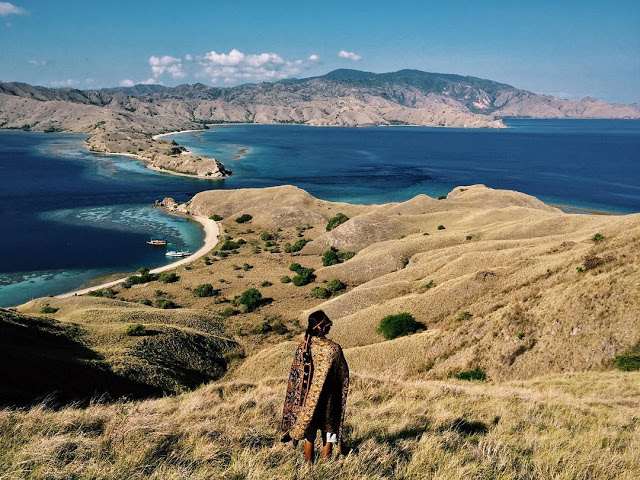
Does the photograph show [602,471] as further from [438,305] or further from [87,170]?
[87,170]

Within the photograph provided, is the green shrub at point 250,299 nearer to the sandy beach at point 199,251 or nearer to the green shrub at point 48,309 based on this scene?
the green shrub at point 48,309

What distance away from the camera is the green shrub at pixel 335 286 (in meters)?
62.1

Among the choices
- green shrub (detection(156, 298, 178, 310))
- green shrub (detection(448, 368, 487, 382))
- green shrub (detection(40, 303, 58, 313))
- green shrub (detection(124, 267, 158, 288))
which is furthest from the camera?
green shrub (detection(124, 267, 158, 288))

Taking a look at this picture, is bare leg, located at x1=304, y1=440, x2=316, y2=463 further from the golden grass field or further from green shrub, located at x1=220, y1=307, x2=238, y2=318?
green shrub, located at x1=220, y1=307, x2=238, y2=318

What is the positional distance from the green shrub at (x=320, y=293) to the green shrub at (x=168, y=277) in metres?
23.7

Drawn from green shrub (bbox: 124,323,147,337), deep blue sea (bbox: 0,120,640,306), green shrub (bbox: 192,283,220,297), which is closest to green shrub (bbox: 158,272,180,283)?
green shrub (bbox: 192,283,220,297)

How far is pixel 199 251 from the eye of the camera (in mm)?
86625

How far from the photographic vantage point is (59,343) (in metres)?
31.8

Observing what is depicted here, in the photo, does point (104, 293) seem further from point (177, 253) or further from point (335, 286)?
point (335, 286)

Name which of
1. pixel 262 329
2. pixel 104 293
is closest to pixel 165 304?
pixel 104 293

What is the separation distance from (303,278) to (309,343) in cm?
5759

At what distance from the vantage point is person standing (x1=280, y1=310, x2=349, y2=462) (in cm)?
784

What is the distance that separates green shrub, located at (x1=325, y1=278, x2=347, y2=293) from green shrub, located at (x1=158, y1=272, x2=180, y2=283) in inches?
989

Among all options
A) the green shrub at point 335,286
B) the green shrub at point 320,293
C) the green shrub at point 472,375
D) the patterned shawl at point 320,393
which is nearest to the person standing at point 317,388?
the patterned shawl at point 320,393
